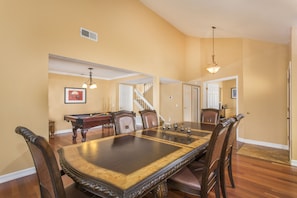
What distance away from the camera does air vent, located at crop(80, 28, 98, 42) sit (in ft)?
10.9

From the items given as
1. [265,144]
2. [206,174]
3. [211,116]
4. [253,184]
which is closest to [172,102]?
[211,116]

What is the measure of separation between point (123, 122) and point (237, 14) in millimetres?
3341

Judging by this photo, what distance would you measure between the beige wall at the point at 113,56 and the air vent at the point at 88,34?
94 mm

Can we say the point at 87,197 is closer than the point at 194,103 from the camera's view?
Yes

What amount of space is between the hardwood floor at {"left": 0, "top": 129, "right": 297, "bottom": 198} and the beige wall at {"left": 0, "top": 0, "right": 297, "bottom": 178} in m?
0.41

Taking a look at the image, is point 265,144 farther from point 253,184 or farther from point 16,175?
point 16,175

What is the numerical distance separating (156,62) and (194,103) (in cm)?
262

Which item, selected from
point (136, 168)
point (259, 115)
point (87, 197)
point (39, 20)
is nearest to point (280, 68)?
point (259, 115)

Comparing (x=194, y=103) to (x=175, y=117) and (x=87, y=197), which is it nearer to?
(x=175, y=117)

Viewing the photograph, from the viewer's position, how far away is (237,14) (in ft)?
11.0

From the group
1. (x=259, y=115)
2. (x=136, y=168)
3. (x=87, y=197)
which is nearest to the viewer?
(x=136, y=168)

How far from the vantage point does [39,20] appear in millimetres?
2760

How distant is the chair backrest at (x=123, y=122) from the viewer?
2.51m

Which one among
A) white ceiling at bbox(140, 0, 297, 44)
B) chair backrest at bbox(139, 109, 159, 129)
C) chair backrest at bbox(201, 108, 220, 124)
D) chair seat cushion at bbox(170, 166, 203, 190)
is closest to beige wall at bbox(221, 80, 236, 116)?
white ceiling at bbox(140, 0, 297, 44)
